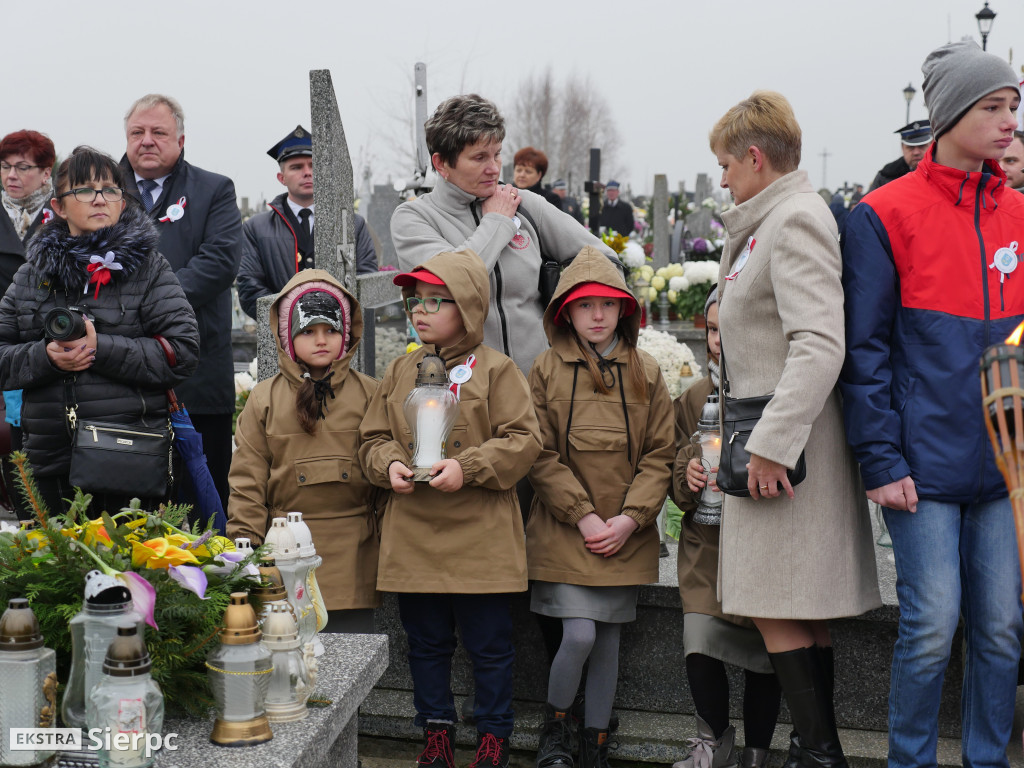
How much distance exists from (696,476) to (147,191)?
286 centimetres

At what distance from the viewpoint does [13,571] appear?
2.24 meters

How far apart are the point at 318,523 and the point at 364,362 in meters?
1.69

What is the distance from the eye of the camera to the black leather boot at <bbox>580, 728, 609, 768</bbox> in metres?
3.51

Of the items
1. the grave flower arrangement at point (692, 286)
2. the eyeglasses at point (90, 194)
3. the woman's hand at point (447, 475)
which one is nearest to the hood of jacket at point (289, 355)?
the woman's hand at point (447, 475)

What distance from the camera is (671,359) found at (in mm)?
5402

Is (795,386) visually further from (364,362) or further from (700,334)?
(700,334)

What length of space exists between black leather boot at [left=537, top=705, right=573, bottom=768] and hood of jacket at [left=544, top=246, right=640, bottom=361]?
1.22 m

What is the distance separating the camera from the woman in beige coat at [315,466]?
140 inches

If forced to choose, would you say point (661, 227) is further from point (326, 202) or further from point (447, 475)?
point (447, 475)

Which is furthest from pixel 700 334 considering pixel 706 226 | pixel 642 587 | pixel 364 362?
pixel 706 226

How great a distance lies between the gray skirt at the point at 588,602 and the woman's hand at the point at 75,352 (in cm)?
176

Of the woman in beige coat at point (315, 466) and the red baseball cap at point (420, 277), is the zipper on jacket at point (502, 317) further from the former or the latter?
the woman in beige coat at point (315, 466)

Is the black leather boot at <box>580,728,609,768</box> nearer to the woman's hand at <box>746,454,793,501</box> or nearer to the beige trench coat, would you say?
the beige trench coat

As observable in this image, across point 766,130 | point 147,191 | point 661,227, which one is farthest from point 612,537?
point 661,227
